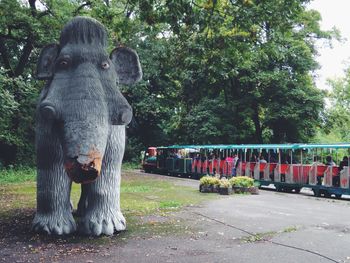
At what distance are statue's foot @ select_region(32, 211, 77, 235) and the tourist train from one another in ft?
34.9

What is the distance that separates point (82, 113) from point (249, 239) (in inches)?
122

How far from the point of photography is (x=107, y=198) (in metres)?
6.93

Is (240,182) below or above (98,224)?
above

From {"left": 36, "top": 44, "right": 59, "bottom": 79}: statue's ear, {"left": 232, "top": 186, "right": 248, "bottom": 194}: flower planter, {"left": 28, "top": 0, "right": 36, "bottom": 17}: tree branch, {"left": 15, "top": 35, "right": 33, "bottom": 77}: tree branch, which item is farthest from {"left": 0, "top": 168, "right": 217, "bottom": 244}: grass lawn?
{"left": 15, "top": 35, "right": 33, "bottom": 77}: tree branch

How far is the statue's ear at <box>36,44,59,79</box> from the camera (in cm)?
696

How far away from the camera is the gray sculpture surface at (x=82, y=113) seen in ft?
20.3

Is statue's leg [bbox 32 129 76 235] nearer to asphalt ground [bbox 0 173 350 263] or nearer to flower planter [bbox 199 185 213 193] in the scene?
asphalt ground [bbox 0 173 350 263]

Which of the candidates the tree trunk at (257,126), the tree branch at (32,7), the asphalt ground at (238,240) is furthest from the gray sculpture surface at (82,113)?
the tree trunk at (257,126)

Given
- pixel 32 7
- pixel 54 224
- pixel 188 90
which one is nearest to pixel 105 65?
pixel 54 224

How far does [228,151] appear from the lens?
2386 centimetres

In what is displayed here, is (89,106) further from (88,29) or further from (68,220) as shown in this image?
(68,220)

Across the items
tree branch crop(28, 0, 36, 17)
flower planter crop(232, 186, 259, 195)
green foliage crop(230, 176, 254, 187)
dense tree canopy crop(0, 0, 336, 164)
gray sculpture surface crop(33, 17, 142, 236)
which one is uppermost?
tree branch crop(28, 0, 36, 17)

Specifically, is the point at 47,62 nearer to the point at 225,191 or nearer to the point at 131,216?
the point at 131,216

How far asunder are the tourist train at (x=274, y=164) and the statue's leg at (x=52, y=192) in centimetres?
1066
